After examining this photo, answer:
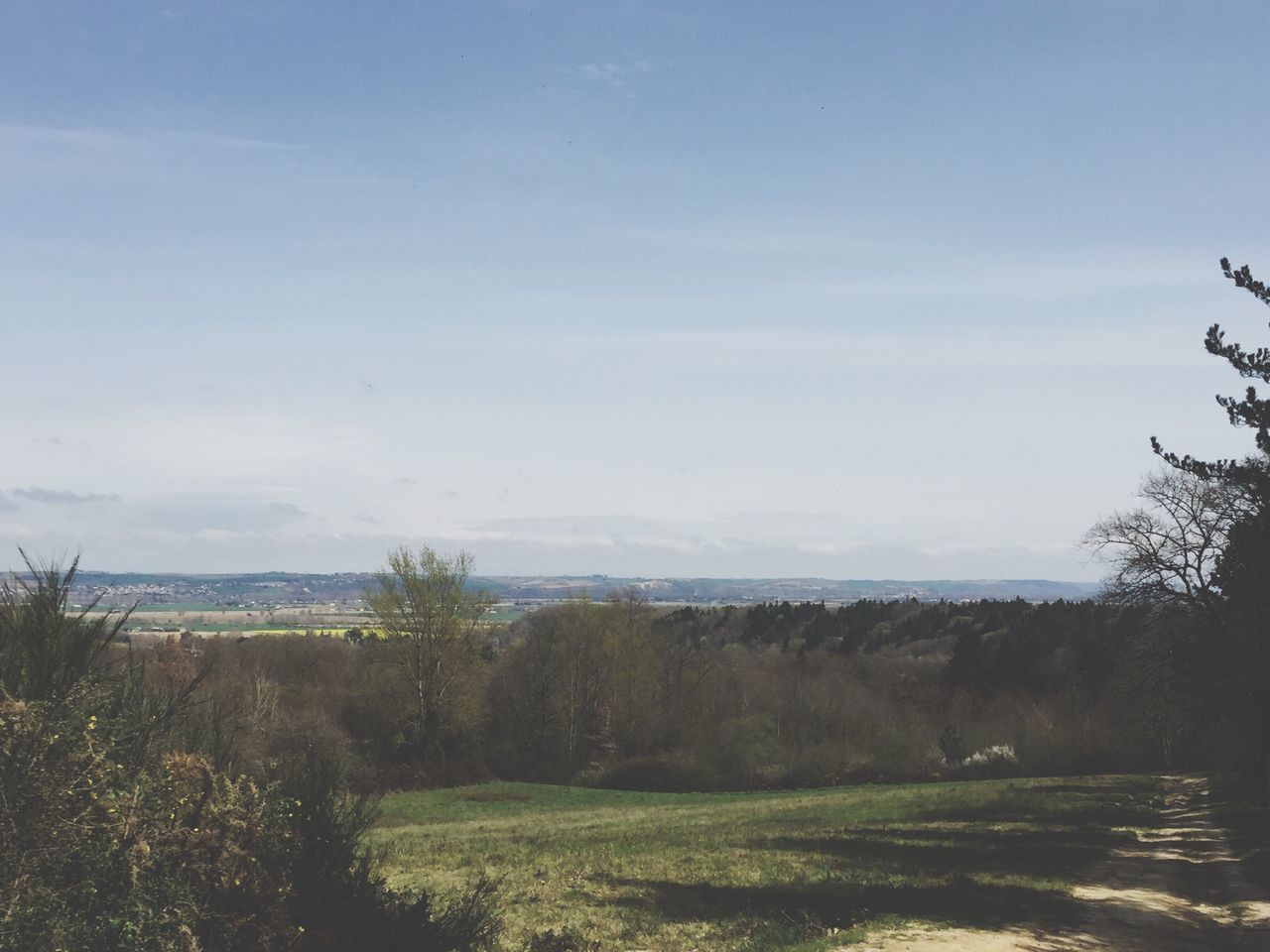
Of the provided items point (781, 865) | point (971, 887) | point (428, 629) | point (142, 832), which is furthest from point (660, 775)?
point (142, 832)

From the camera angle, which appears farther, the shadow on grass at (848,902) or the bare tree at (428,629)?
the bare tree at (428,629)

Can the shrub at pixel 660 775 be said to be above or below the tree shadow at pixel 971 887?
below

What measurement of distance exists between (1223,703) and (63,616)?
113 feet

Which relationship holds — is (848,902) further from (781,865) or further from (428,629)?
(428,629)

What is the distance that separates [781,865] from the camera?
64.7 feet

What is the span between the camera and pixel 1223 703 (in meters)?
31.5

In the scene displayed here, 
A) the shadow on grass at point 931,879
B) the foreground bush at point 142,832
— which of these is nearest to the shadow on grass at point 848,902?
the shadow on grass at point 931,879

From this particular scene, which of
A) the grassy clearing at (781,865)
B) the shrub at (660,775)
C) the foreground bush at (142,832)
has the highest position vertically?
the foreground bush at (142,832)

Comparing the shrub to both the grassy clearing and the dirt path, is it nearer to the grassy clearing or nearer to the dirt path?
the grassy clearing

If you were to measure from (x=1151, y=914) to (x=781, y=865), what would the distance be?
22.4 ft

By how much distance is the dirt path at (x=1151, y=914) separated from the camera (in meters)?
13.2

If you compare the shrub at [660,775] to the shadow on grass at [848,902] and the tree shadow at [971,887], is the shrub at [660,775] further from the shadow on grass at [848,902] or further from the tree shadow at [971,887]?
the shadow on grass at [848,902]

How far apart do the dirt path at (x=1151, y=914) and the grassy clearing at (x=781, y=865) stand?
1.93 feet

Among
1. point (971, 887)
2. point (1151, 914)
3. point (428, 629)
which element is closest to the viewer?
point (1151, 914)
